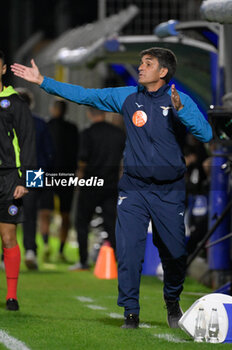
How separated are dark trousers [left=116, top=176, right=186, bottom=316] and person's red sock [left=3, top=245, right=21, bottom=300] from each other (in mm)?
1261

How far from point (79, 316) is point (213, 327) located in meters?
1.77

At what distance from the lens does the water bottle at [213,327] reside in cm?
788

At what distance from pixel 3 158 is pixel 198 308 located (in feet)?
7.23

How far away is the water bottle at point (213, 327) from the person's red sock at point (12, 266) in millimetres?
2124

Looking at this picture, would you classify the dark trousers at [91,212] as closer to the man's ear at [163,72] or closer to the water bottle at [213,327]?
the man's ear at [163,72]

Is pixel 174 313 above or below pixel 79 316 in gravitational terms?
above

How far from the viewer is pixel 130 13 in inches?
615

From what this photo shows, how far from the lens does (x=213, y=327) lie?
789 cm

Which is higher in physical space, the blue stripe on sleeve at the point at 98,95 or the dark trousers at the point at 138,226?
the blue stripe on sleeve at the point at 98,95

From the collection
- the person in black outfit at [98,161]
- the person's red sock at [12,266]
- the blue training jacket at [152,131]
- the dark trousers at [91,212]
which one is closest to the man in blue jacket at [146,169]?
the blue training jacket at [152,131]

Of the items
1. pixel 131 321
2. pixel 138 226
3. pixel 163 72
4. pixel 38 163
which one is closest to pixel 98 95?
pixel 163 72

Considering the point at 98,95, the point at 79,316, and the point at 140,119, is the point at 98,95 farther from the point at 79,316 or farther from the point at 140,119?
the point at 79,316

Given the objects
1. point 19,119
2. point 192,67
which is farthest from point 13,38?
point 19,119

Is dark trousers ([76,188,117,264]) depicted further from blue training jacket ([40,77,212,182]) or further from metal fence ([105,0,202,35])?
blue training jacket ([40,77,212,182])
